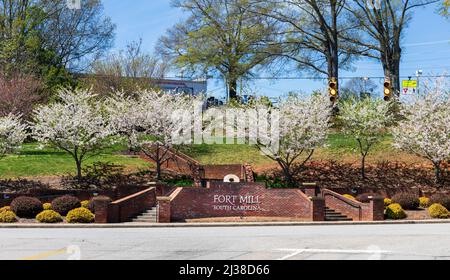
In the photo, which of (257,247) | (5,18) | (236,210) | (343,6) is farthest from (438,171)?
(5,18)

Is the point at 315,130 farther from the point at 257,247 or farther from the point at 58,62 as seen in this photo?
the point at 58,62

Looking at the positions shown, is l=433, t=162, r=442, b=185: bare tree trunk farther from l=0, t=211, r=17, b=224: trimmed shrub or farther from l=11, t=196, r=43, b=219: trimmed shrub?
l=0, t=211, r=17, b=224: trimmed shrub

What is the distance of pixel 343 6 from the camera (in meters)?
52.7

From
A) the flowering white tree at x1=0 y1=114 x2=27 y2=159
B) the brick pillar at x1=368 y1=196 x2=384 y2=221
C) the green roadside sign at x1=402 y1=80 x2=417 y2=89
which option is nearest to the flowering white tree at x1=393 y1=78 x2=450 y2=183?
the brick pillar at x1=368 y1=196 x2=384 y2=221

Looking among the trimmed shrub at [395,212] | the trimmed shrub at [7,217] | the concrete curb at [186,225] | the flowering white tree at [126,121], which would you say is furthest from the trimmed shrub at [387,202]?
the trimmed shrub at [7,217]

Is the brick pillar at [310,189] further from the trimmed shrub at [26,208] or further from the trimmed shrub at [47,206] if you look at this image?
the trimmed shrub at [26,208]

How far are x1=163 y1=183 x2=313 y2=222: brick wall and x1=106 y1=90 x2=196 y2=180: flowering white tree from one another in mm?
8715

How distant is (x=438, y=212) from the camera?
2991 cm

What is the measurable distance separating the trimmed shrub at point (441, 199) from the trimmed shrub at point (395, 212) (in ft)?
8.75

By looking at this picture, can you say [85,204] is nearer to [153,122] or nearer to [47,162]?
[153,122]

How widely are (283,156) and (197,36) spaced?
76.8 ft

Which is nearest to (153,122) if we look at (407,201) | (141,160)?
(141,160)

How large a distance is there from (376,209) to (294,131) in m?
9.15

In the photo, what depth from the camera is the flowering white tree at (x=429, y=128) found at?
37.1 meters
